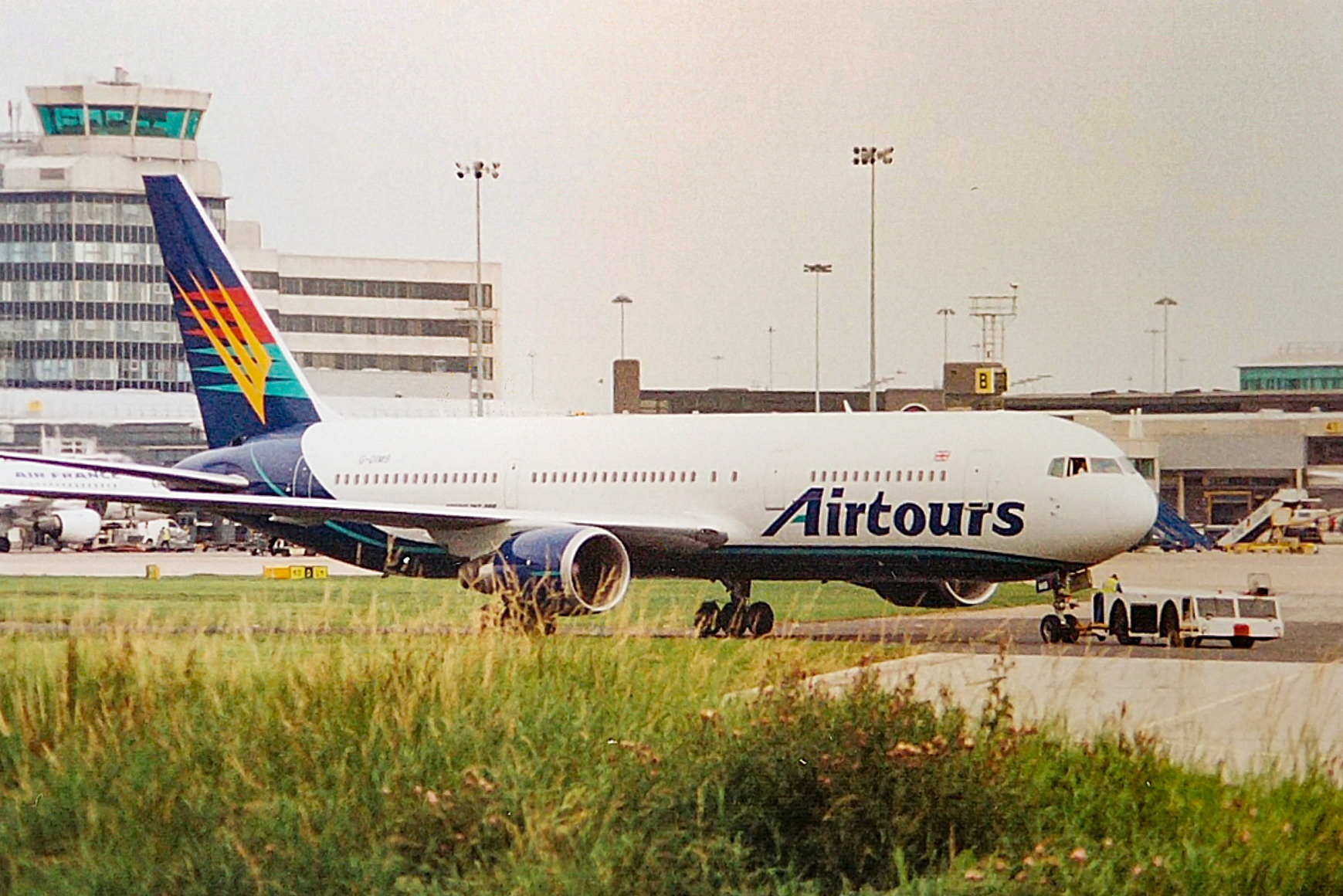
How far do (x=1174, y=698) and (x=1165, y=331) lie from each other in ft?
20.2

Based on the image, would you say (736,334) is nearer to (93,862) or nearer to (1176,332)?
(1176,332)

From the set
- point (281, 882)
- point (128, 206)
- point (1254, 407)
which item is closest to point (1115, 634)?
point (1254, 407)

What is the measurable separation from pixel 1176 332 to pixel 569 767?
11213 mm

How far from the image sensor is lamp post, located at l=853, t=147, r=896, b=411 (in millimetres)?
19219

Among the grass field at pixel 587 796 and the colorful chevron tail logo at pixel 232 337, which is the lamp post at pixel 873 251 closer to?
the colorful chevron tail logo at pixel 232 337

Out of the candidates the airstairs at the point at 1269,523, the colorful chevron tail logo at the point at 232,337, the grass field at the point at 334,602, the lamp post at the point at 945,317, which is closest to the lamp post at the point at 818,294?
the lamp post at the point at 945,317

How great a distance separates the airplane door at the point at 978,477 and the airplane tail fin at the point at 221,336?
8.62 m

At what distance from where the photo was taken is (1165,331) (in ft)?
60.5

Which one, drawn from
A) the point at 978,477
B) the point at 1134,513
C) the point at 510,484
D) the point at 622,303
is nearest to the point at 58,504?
the point at 510,484

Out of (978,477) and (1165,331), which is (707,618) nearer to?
(978,477)

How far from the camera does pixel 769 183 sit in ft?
62.4

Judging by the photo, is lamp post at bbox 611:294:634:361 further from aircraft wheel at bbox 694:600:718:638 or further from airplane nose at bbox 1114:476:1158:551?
airplane nose at bbox 1114:476:1158:551

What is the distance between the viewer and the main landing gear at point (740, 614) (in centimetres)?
2028

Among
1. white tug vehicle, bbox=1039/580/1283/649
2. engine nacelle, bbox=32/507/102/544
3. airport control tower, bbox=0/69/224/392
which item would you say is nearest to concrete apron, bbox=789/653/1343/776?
white tug vehicle, bbox=1039/580/1283/649
